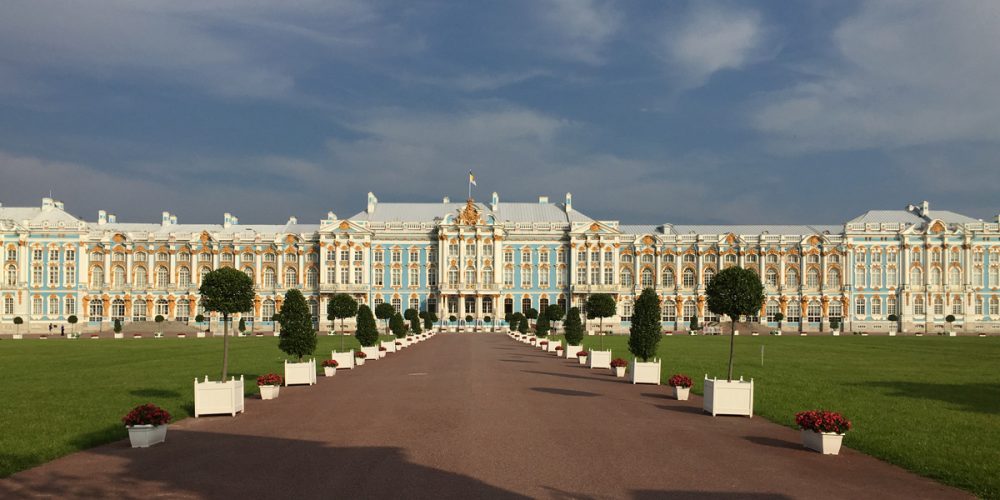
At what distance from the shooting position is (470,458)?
14.6m

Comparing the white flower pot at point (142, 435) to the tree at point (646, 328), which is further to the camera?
the tree at point (646, 328)

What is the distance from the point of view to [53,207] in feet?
340

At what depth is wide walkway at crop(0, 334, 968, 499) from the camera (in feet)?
40.7

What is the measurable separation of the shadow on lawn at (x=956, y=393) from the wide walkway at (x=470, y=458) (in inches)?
297

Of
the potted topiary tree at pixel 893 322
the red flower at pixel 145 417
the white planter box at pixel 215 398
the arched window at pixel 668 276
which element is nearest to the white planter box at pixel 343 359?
the white planter box at pixel 215 398

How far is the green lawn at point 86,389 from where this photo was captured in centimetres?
1636

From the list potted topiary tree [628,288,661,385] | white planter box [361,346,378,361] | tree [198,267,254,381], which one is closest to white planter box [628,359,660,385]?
potted topiary tree [628,288,661,385]

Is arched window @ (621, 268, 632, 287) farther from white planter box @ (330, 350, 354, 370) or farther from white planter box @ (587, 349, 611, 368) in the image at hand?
white planter box @ (330, 350, 354, 370)

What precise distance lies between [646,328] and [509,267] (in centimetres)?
7080

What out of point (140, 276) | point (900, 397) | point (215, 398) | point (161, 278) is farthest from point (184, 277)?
point (900, 397)

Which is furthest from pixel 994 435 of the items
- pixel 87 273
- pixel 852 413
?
pixel 87 273

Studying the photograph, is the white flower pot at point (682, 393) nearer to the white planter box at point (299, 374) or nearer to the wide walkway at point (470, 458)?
the wide walkway at point (470, 458)

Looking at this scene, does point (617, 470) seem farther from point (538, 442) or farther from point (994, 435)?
point (994, 435)

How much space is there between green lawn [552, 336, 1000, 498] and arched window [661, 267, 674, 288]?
5366 centimetres
